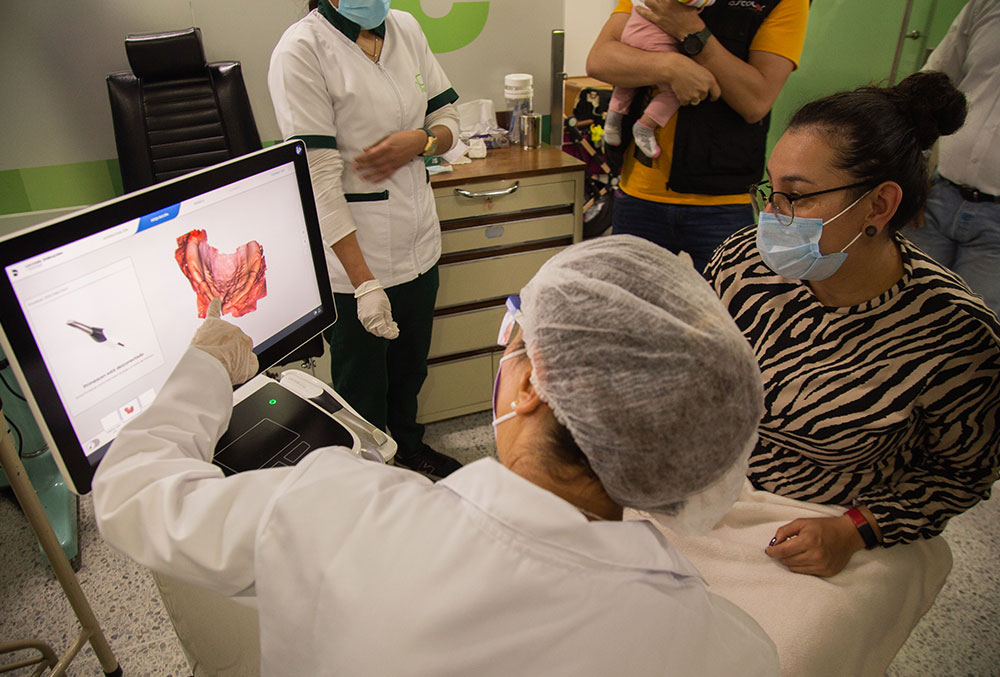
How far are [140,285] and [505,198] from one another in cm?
148

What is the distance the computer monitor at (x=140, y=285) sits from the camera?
0.82 m

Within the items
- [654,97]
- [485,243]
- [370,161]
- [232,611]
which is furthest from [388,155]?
[232,611]

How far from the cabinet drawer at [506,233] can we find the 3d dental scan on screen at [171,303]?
3.21 ft

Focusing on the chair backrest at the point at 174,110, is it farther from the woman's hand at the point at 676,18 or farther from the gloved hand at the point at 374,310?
the woman's hand at the point at 676,18

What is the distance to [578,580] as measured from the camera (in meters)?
0.61

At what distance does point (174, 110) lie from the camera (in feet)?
6.72

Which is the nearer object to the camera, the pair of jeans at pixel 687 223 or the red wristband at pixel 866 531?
the red wristband at pixel 866 531

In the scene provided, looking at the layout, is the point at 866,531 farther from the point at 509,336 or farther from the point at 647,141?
the point at 647,141

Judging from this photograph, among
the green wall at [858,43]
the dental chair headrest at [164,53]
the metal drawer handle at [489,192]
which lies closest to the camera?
the dental chair headrest at [164,53]

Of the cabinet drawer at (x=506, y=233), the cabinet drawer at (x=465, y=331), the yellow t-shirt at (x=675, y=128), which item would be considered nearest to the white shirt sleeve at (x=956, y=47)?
the yellow t-shirt at (x=675, y=128)

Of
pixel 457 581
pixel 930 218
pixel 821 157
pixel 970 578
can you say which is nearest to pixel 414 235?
pixel 821 157

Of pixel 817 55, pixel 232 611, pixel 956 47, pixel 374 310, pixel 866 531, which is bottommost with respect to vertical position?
pixel 232 611

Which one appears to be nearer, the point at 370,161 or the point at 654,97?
the point at 370,161

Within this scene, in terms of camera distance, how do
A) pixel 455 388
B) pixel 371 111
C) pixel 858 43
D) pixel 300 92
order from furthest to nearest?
pixel 858 43
pixel 455 388
pixel 371 111
pixel 300 92
